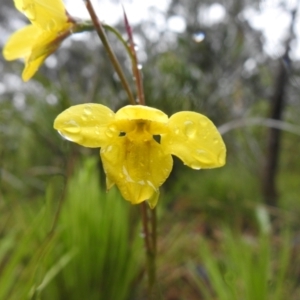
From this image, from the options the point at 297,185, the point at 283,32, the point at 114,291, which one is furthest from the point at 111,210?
the point at 297,185

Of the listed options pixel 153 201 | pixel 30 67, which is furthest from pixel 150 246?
pixel 30 67

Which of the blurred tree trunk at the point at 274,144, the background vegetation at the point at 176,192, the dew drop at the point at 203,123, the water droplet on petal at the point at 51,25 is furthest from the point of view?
the blurred tree trunk at the point at 274,144

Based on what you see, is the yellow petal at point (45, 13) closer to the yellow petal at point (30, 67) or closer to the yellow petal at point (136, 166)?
the yellow petal at point (30, 67)

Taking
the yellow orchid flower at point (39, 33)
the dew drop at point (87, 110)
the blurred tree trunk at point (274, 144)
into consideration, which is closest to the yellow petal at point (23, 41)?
the yellow orchid flower at point (39, 33)

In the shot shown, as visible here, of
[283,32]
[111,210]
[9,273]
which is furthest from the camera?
[283,32]

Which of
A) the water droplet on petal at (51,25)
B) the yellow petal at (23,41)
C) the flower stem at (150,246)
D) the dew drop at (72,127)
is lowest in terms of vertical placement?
the flower stem at (150,246)

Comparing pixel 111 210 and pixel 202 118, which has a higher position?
pixel 202 118

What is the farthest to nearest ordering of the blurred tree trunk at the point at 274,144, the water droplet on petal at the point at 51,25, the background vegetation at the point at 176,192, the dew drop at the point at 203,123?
the blurred tree trunk at the point at 274,144 < the background vegetation at the point at 176,192 < the water droplet on petal at the point at 51,25 < the dew drop at the point at 203,123

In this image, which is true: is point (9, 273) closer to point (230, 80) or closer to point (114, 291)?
point (114, 291)
